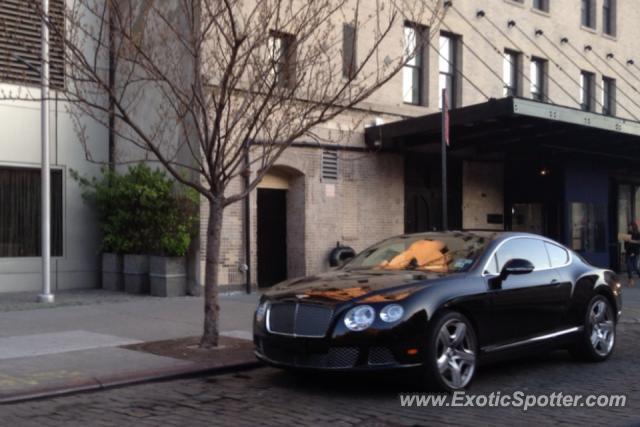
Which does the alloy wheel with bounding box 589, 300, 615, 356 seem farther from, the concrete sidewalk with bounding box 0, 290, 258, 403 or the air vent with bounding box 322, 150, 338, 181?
the air vent with bounding box 322, 150, 338, 181

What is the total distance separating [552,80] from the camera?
23.8 meters

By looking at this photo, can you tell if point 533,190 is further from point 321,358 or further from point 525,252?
point 321,358

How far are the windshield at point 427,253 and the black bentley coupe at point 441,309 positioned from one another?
1 centimetres

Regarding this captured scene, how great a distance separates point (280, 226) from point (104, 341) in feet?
25.8

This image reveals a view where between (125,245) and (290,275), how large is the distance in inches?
147

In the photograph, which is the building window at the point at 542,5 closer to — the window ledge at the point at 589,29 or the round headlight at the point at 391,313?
the window ledge at the point at 589,29

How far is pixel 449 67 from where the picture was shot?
21.1m

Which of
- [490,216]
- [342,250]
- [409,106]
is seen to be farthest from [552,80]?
[342,250]

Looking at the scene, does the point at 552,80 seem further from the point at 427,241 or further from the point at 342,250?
the point at 427,241

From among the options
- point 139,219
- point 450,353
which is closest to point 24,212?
point 139,219

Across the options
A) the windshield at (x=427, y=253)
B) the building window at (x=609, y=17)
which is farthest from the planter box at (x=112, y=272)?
the building window at (x=609, y=17)

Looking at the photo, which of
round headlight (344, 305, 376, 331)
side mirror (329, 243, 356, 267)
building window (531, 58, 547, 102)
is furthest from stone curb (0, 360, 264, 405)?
building window (531, 58, 547, 102)

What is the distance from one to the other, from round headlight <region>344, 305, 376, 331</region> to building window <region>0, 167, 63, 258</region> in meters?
10.7

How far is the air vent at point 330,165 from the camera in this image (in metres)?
17.8
